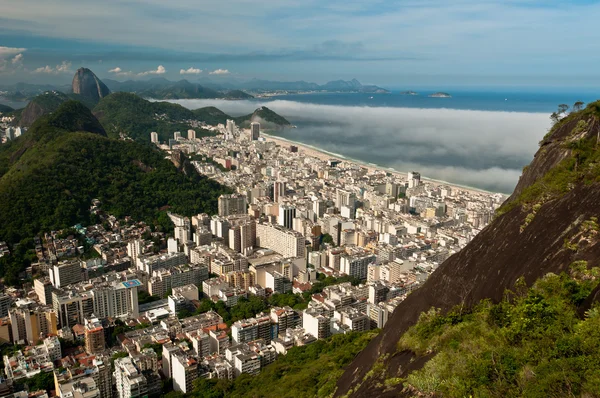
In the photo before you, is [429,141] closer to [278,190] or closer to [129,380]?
[278,190]


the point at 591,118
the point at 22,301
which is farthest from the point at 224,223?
the point at 591,118

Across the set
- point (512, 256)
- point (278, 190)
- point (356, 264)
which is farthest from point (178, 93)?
point (512, 256)

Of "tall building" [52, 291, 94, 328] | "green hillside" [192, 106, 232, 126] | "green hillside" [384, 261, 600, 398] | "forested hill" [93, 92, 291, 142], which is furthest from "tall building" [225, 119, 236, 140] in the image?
"green hillside" [384, 261, 600, 398]

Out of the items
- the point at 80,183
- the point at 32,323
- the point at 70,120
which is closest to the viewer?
the point at 32,323

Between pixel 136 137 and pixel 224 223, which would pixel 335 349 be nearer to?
pixel 224 223

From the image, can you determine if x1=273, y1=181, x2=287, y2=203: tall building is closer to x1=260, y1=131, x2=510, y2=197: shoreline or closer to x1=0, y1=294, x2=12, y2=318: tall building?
x1=260, y1=131, x2=510, y2=197: shoreline

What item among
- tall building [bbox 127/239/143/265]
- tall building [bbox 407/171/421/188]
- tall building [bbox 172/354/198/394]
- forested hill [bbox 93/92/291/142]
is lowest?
tall building [bbox 172/354/198/394]
